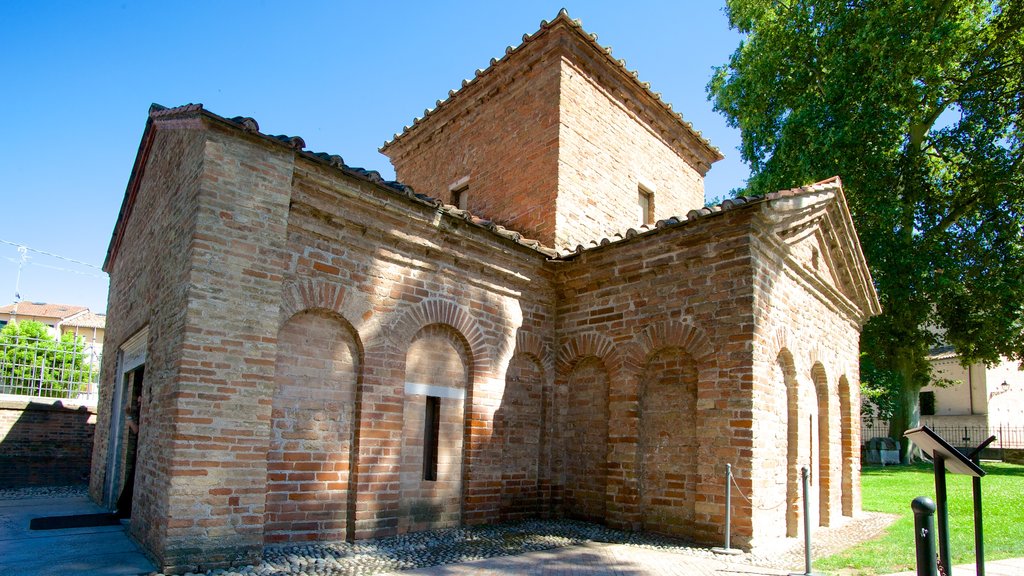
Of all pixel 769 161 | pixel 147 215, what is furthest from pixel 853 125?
pixel 147 215

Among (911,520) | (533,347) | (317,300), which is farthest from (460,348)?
(911,520)

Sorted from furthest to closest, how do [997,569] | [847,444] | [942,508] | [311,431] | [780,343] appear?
[847,444] → [780,343] → [311,431] → [997,569] → [942,508]

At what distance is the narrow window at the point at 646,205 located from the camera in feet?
42.1

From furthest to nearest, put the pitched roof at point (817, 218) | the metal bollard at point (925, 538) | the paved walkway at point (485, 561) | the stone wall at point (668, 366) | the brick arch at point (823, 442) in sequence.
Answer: the brick arch at point (823, 442) < the pitched roof at point (817, 218) < the stone wall at point (668, 366) < the paved walkway at point (485, 561) < the metal bollard at point (925, 538)

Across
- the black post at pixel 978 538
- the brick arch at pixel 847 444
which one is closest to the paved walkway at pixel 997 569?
the black post at pixel 978 538

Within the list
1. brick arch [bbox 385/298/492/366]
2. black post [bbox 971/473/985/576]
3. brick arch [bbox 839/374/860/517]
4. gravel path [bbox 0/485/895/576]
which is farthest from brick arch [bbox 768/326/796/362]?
brick arch [bbox 385/298/492/366]

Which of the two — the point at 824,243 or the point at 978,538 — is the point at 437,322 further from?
the point at 824,243

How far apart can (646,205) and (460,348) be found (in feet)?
21.2

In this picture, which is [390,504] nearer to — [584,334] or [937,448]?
[584,334]

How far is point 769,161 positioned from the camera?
18250 millimetres

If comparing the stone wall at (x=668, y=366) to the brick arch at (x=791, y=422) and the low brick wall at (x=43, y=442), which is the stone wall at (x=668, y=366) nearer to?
the brick arch at (x=791, y=422)

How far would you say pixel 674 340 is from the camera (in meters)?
7.96

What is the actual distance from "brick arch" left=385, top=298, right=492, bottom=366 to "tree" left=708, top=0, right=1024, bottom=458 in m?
12.3

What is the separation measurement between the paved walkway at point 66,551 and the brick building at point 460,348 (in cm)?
28
